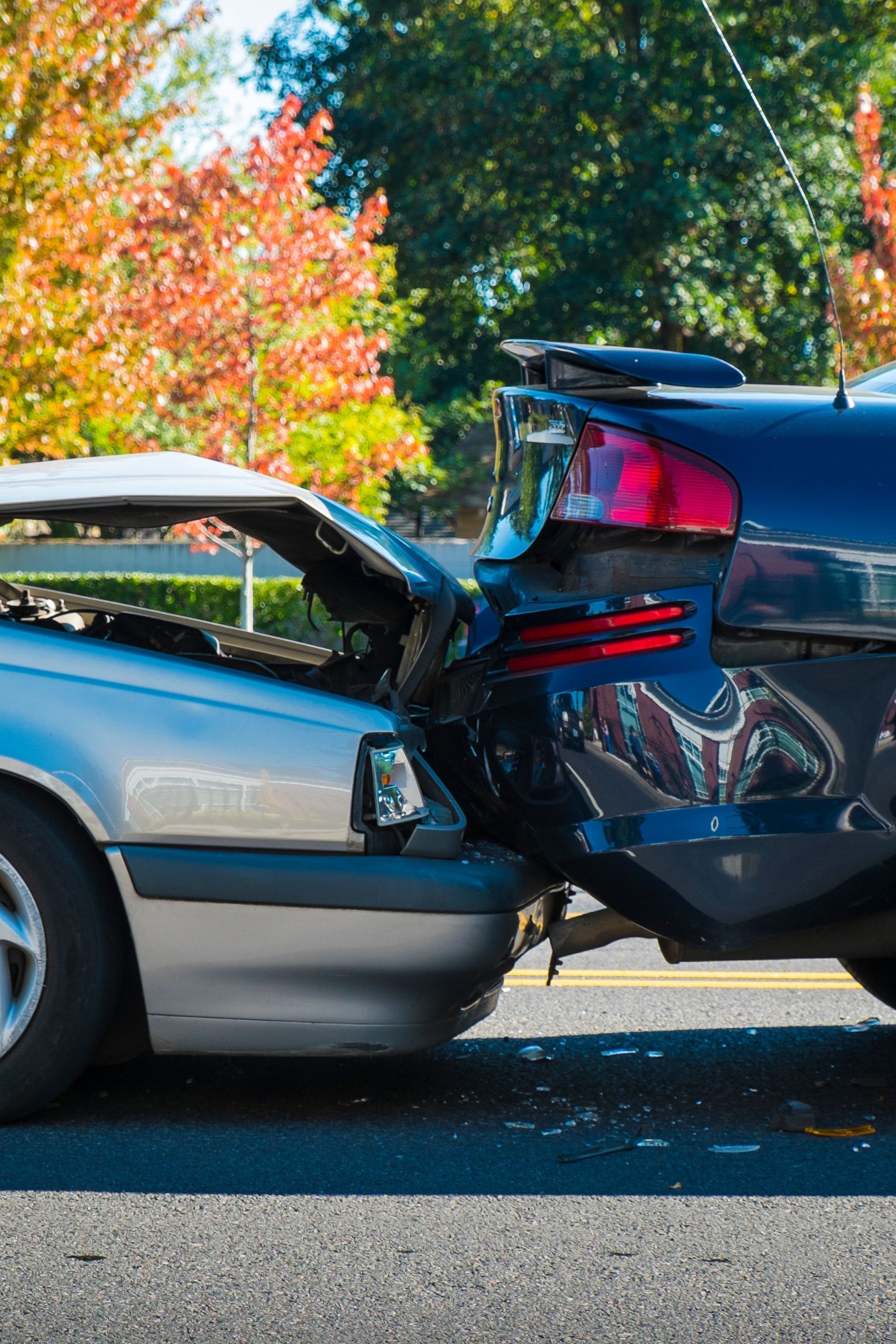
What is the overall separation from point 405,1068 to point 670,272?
74.3ft

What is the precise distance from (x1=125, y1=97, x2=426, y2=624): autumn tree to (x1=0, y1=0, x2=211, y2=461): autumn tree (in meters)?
1.00

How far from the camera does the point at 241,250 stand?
15.4 m

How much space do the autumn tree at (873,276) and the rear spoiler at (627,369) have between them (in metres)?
13.6

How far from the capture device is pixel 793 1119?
344 cm

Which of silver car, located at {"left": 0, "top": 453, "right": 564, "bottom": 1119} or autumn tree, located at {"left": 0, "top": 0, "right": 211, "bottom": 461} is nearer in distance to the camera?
silver car, located at {"left": 0, "top": 453, "right": 564, "bottom": 1119}

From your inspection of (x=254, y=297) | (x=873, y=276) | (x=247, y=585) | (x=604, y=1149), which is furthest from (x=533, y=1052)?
(x=873, y=276)

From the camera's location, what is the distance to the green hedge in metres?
17.1

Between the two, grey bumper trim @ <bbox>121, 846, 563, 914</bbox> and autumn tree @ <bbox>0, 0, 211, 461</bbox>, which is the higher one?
autumn tree @ <bbox>0, 0, 211, 461</bbox>

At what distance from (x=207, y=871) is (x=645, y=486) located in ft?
4.35

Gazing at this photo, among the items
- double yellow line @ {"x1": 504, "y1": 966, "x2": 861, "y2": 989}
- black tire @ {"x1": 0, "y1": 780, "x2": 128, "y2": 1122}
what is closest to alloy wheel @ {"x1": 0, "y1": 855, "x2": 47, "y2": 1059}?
black tire @ {"x1": 0, "y1": 780, "x2": 128, "y2": 1122}

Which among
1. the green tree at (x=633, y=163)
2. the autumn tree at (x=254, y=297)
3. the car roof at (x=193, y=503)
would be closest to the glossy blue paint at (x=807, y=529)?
the car roof at (x=193, y=503)

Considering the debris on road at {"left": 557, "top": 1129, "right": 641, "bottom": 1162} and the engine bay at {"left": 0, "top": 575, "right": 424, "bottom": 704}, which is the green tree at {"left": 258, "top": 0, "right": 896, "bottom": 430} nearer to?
the engine bay at {"left": 0, "top": 575, "right": 424, "bottom": 704}

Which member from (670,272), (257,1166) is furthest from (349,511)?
(670,272)

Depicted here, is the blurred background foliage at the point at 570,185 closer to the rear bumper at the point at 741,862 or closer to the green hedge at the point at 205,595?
the green hedge at the point at 205,595
